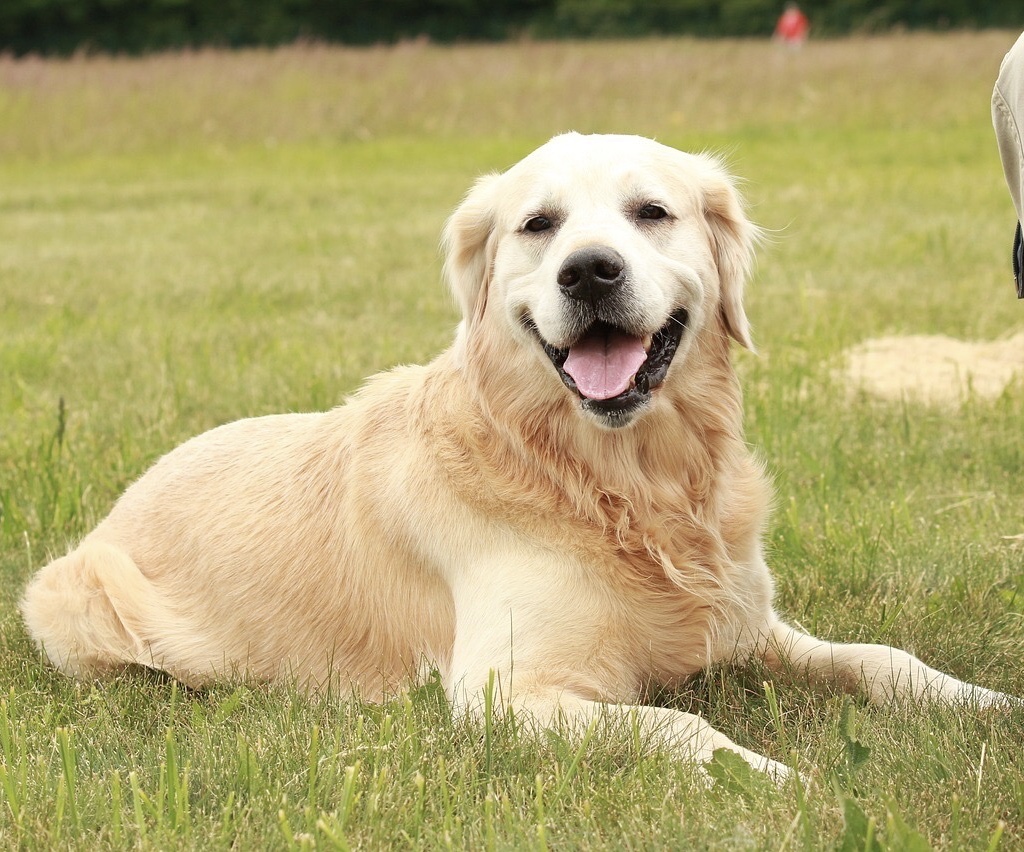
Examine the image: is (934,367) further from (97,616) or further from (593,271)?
(97,616)

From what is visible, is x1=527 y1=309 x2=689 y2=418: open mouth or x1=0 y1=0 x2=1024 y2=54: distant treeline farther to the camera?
x1=0 y1=0 x2=1024 y2=54: distant treeline

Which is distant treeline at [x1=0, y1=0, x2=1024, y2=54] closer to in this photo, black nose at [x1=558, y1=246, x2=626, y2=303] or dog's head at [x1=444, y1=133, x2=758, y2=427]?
dog's head at [x1=444, y1=133, x2=758, y2=427]

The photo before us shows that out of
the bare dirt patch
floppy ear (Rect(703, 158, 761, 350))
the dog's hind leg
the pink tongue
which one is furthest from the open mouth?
the bare dirt patch

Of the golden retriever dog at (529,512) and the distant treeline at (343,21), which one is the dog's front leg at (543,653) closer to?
the golden retriever dog at (529,512)

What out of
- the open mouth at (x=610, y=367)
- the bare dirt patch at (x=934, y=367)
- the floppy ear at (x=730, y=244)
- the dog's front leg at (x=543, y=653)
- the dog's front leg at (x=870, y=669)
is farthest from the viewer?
the bare dirt patch at (x=934, y=367)

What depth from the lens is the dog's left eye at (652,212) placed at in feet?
10.0

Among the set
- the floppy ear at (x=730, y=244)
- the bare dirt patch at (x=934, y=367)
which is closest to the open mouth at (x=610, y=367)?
the floppy ear at (x=730, y=244)

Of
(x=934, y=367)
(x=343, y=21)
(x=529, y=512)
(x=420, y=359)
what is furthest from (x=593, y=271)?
(x=343, y=21)

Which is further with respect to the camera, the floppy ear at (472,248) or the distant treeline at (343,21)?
the distant treeline at (343,21)

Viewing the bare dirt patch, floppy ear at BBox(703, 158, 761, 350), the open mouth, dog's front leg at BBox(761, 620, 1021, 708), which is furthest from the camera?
the bare dirt patch

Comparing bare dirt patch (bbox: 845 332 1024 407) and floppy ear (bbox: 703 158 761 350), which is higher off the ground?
floppy ear (bbox: 703 158 761 350)

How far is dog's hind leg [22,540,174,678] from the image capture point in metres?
3.30

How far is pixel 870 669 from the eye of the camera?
2941 mm

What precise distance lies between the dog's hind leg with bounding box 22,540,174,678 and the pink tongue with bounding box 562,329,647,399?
1343mm
